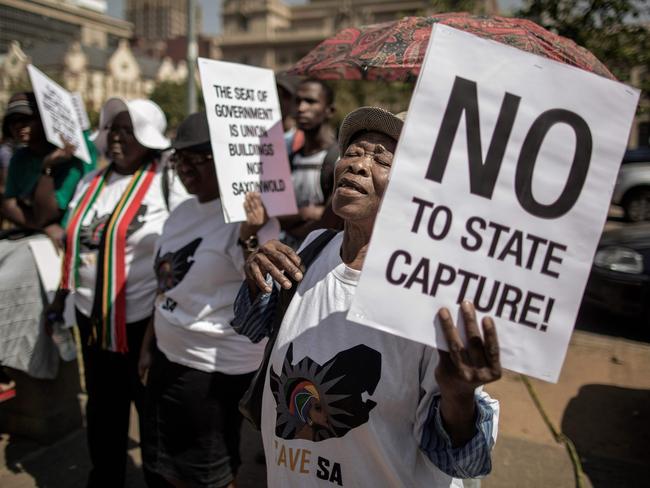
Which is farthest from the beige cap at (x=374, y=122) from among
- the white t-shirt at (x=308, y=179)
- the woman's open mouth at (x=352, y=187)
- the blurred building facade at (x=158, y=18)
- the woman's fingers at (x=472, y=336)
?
the blurred building facade at (x=158, y=18)

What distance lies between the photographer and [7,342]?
10.6ft

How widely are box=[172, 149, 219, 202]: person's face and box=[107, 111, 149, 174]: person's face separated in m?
0.62

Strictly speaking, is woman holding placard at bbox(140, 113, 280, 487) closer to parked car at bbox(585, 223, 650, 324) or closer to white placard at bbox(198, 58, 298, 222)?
white placard at bbox(198, 58, 298, 222)

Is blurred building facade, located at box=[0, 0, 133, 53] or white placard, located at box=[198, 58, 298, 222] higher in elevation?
white placard, located at box=[198, 58, 298, 222]

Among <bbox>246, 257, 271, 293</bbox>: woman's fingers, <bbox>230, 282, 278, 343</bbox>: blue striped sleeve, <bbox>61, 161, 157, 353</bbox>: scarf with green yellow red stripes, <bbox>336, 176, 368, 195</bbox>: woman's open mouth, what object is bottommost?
<bbox>61, 161, 157, 353</bbox>: scarf with green yellow red stripes

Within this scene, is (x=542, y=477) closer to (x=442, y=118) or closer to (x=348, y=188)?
(x=348, y=188)

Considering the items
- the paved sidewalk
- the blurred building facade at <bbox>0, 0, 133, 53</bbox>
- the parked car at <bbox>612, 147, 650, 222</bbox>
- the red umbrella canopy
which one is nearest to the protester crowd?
the paved sidewalk

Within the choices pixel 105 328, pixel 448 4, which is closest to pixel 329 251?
pixel 105 328

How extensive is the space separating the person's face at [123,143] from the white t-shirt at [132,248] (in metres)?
0.14

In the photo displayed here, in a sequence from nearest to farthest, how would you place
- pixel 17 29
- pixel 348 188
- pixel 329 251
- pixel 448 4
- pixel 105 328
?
pixel 348 188 < pixel 329 251 < pixel 105 328 < pixel 448 4 < pixel 17 29

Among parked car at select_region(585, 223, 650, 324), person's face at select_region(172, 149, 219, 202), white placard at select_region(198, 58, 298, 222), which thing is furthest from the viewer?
parked car at select_region(585, 223, 650, 324)

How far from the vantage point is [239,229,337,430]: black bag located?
5.70ft

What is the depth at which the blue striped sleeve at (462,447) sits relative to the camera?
132 cm

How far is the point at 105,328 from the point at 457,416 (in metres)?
2.14
